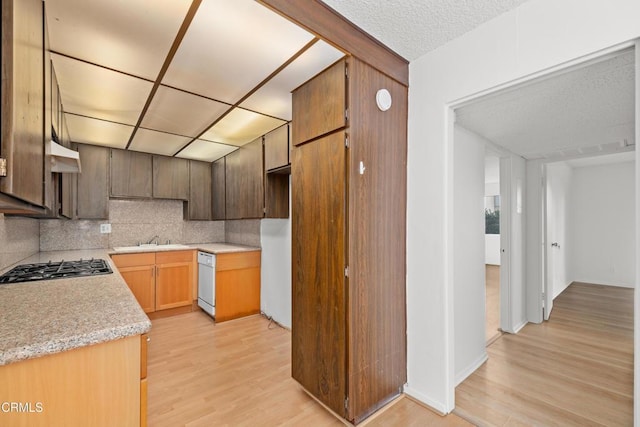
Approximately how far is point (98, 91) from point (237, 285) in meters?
2.52

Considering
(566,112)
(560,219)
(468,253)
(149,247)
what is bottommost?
(149,247)

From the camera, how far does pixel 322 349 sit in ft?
6.24

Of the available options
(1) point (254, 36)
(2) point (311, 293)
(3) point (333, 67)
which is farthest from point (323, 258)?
(1) point (254, 36)

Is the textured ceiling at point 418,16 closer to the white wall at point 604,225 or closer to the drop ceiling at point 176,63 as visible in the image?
the drop ceiling at point 176,63

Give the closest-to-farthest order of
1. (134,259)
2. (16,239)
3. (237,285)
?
(16,239)
(134,259)
(237,285)

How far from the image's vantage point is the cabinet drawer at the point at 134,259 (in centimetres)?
343

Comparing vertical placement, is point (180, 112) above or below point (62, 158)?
above

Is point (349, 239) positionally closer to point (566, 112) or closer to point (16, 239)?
point (566, 112)

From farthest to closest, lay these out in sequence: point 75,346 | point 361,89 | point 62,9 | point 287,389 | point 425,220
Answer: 1. point 287,389
2. point 425,220
3. point 361,89
4. point 62,9
5. point 75,346

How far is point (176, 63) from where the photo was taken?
1.82 m

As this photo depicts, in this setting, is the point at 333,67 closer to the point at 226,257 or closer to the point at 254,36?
the point at 254,36

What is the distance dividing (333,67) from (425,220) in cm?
120

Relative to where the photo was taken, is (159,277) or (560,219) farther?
(560,219)

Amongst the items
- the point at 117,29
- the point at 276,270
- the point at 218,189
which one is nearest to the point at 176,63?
the point at 117,29
